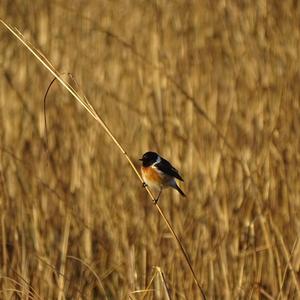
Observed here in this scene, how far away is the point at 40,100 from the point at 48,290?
2.03 metres

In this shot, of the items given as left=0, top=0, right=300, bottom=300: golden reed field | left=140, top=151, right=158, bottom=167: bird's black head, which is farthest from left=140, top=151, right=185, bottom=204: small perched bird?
left=0, top=0, right=300, bottom=300: golden reed field

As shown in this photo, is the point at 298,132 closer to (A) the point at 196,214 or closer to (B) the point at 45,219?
(A) the point at 196,214

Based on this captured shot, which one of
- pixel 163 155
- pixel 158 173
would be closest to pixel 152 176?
pixel 158 173

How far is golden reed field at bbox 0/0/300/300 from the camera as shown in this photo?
3469 millimetres

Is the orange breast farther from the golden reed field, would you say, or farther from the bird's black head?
the golden reed field

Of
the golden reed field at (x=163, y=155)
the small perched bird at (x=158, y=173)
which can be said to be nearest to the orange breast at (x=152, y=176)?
the small perched bird at (x=158, y=173)

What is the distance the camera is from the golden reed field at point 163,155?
347 centimetres

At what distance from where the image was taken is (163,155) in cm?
443

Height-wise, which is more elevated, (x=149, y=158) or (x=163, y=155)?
(x=149, y=158)

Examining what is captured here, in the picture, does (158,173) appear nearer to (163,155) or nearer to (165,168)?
(165,168)

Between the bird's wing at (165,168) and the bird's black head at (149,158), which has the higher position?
the bird's black head at (149,158)

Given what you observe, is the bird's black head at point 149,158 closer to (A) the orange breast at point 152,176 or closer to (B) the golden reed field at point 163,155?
(A) the orange breast at point 152,176

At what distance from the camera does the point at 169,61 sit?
189 inches

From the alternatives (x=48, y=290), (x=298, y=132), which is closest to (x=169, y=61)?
(x=298, y=132)
